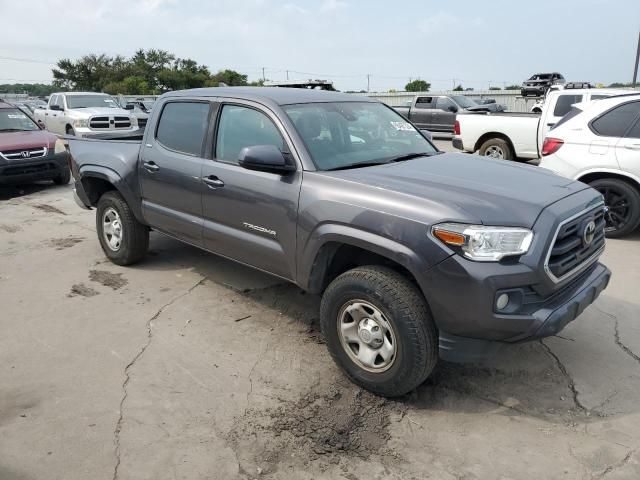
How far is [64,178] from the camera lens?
34.0 ft

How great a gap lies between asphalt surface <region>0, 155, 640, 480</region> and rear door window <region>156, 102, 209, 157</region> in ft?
4.48

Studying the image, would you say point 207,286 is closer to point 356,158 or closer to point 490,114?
point 356,158

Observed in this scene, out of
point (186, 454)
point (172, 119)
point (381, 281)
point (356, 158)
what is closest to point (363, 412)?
point (381, 281)

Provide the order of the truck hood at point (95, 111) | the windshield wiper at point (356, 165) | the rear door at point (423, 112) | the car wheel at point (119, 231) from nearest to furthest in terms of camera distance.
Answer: the windshield wiper at point (356, 165) → the car wheel at point (119, 231) → the truck hood at point (95, 111) → the rear door at point (423, 112)

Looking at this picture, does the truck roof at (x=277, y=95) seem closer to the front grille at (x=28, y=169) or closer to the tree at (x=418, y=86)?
the front grille at (x=28, y=169)

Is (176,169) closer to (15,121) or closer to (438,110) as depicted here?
(15,121)

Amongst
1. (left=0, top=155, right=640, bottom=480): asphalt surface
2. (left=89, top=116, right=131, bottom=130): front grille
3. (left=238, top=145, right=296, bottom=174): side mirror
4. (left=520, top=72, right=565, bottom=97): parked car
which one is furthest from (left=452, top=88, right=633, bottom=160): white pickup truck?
(left=520, top=72, right=565, bottom=97): parked car

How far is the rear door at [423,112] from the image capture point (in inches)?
748

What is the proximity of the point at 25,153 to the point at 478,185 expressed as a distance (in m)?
9.14

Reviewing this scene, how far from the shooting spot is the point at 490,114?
1149cm

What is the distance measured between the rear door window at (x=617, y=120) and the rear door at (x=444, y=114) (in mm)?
12226

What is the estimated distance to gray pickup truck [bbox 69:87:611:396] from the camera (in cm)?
277

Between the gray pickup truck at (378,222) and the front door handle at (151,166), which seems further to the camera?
the front door handle at (151,166)

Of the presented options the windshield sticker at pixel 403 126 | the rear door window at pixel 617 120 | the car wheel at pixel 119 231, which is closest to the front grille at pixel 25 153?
the car wheel at pixel 119 231
